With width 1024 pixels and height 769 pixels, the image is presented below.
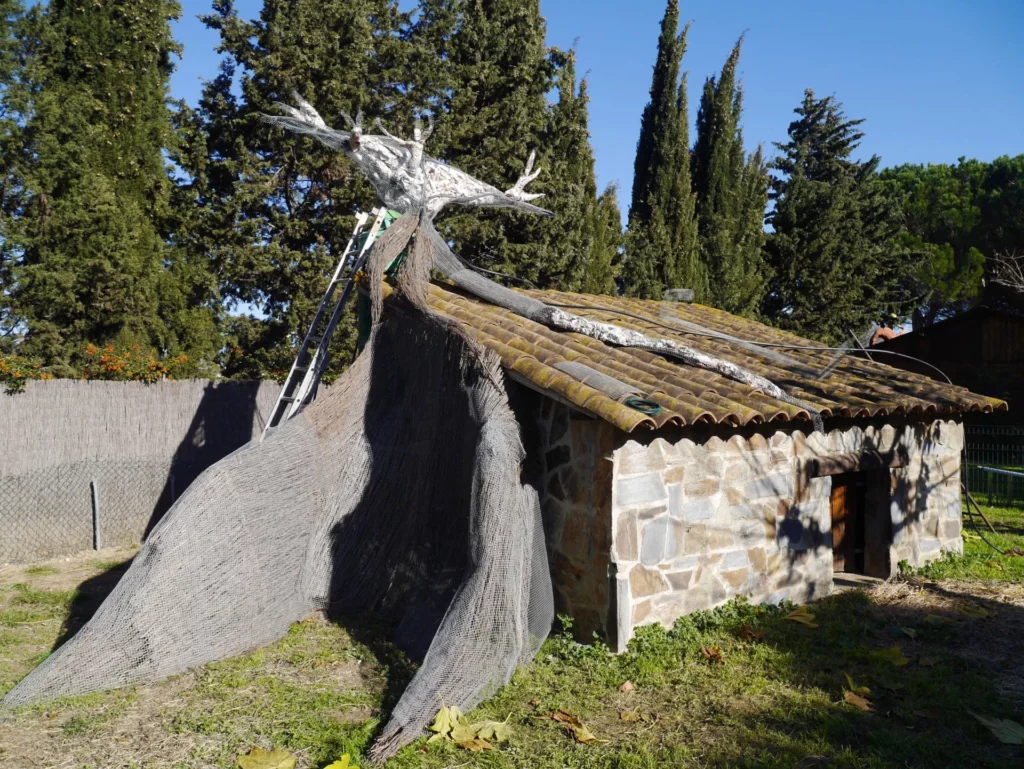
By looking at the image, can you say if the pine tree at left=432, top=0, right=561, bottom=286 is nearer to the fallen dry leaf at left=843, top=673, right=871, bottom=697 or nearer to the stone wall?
the stone wall

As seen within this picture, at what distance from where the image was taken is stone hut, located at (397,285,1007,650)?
6.03 m

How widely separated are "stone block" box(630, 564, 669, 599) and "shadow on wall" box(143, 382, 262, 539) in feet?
23.3

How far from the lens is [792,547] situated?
720cm

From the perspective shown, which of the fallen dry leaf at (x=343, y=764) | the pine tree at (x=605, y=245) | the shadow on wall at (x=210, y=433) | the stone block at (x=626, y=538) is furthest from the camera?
the pine tree at (x=605, y=245)

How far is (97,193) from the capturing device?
1345 cm

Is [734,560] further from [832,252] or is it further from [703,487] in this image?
[832,252]

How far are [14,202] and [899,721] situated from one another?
1497cm

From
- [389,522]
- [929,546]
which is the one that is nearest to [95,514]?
[389,522]

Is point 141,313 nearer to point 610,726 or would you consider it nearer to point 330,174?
point 330,174

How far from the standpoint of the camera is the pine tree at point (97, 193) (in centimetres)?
1291

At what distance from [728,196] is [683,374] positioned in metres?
18.3

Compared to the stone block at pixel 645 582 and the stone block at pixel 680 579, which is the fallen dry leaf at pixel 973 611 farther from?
the stone block at pixel 645 582

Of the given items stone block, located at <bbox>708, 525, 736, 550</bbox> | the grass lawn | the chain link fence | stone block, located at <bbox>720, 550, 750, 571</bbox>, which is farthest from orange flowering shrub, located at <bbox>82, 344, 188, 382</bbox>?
stone block, located at <bbox>720, 550, 750, 571</bbox>

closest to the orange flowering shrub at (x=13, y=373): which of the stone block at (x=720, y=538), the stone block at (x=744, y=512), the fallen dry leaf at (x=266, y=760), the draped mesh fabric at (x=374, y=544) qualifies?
the draped mesh fabric at (x=374, y=544)
